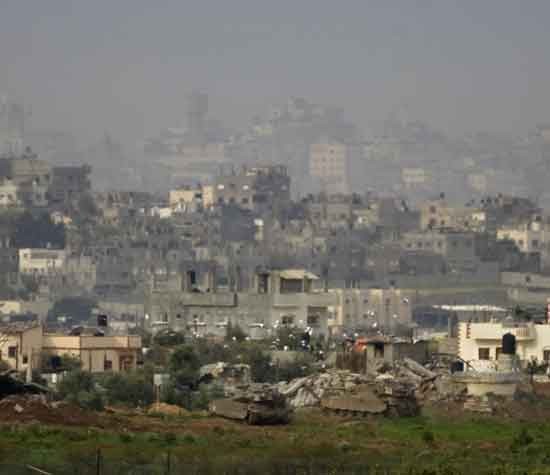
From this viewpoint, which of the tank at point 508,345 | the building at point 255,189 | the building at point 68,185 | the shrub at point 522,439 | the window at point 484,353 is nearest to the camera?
the shrub at point 522,439

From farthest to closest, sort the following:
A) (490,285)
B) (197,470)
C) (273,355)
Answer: (490,285), (273,355), (197,470)

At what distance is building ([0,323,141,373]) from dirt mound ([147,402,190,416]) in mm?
12089

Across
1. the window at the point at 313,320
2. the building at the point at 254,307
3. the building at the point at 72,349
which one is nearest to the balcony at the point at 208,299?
the building at the point at 254,307

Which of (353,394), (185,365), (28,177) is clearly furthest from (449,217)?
(353,394)

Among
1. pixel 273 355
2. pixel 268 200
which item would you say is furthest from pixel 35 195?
pixel 273 355

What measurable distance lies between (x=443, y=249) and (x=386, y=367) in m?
105

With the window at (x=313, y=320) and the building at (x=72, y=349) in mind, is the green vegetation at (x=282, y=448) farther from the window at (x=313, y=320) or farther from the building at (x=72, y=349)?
the window at (x=313, y=320)

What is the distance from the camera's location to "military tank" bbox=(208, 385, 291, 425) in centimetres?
4081

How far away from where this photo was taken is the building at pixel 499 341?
54531 mm

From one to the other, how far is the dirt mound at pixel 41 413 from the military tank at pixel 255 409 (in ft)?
5.73

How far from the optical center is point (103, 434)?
123ft

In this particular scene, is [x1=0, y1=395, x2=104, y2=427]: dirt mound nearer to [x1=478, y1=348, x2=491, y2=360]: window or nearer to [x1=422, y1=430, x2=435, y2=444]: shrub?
[x1=422, y1=430, x2=435, y2=444]: shrub

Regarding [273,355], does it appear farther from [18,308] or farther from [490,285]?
[490,285]

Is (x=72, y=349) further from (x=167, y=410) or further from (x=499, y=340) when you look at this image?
(x=167, y=410)
